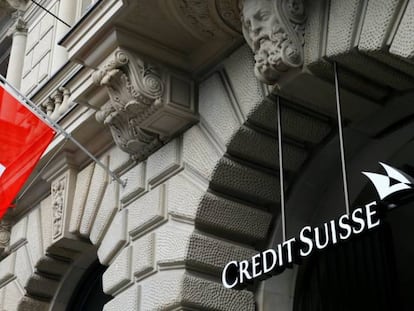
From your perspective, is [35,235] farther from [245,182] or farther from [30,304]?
[245,182]

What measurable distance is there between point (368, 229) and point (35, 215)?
644cm

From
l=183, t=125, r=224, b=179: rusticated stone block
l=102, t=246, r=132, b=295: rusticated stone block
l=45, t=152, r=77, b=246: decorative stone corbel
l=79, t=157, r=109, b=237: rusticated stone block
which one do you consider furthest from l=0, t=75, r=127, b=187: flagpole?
l=183, t=125, r=224, b=179: rusticated stone block

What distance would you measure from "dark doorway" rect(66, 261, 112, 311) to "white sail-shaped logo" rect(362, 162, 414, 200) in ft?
18.5

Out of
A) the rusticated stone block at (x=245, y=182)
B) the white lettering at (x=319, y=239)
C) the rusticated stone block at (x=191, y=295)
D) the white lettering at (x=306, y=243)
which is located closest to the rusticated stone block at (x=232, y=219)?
the rusticated stone block at (x=245, y=182)

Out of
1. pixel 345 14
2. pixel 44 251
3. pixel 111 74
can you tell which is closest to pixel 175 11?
pixel 111 74

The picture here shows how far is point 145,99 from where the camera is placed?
810 centimetres

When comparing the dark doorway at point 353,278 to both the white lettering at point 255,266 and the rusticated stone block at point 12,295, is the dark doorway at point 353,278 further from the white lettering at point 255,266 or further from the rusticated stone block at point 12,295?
the rusticated stone block at point 12,295

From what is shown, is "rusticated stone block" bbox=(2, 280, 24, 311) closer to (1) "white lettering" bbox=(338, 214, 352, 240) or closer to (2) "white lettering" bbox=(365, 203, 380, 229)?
(1) "white lettering" bbox=(338, 214, 352, 240)

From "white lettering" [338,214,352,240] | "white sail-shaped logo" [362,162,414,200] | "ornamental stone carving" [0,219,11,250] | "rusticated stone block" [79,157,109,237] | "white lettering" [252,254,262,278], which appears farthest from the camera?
"ornamental stone carving" [0,219,11,250]

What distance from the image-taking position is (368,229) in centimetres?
570

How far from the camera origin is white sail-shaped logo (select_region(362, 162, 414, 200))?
18.5 feet

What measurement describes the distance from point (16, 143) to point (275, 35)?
12.5ft

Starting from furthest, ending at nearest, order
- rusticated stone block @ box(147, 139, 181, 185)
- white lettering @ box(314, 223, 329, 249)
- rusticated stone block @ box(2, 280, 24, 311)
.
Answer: rusticated stone block @ box(2, 280, 24, 311)
rusticated stone block @ box(147, 139, 181, 185)
white lettering @ box(314, 223, 329, 249)

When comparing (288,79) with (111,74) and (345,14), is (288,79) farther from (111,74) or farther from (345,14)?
(111,74)
